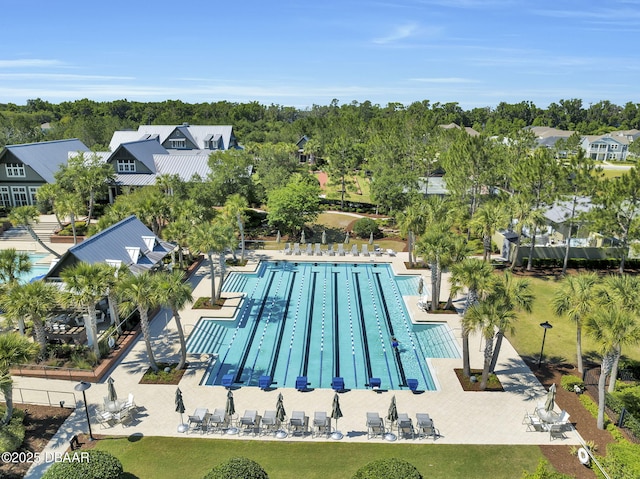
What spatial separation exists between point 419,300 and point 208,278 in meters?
15.5

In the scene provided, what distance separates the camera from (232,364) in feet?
77.8

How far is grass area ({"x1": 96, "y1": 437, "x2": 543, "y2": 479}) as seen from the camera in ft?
52.5

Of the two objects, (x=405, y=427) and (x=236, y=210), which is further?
(x=236, y=210)

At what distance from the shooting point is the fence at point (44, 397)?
1981 cm

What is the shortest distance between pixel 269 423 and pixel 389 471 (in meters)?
6.67

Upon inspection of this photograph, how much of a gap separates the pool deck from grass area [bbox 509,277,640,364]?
179cm

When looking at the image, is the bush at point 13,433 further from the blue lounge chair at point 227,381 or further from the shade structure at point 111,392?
the blue lounge chair at point 227,381

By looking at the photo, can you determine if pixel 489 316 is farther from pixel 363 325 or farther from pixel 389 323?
pixel 363 325

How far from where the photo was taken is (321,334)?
88.8 feet

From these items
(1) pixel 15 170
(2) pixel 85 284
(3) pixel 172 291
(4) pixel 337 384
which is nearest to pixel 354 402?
(4) pixel 337 384

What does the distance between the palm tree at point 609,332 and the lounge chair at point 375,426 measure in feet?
28.7

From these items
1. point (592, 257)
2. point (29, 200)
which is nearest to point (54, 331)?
point (29, 200)

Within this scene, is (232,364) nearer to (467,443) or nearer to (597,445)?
(467,443)

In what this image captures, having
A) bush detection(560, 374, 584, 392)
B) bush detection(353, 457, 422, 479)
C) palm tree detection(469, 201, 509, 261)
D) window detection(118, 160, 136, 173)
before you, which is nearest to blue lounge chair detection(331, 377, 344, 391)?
bush detection(353, 457, 422, 479)
